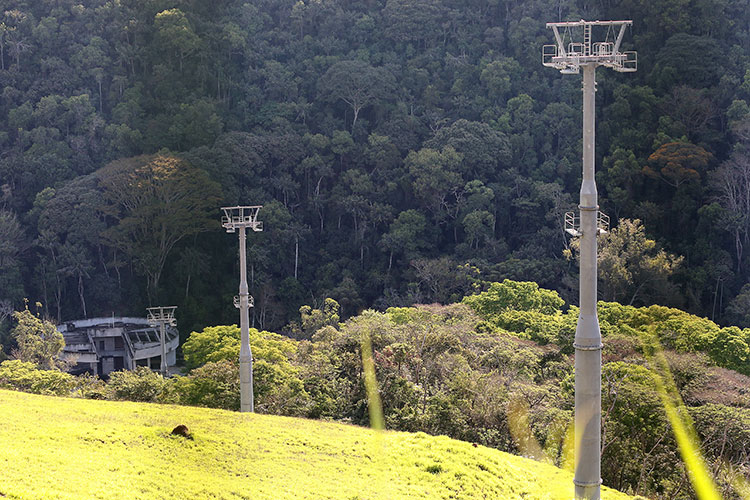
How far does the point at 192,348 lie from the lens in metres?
30.8

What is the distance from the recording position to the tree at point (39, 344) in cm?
3453

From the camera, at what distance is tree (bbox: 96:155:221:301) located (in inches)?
1777

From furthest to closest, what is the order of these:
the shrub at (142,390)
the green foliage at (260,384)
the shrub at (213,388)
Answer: the shrub at (142,390) → the shrub at (213,388) → the green foliage at (260,384)

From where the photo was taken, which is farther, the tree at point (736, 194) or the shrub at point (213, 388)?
the tree at point (736, 194)

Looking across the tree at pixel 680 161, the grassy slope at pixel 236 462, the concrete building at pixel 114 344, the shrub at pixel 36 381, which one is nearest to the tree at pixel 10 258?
the concrete building at pixel 114 344

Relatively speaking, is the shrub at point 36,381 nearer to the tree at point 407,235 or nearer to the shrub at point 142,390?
the shrub at point 142,390

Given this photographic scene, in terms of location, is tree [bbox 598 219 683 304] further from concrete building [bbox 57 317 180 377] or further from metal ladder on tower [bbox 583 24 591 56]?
metal ladder on tower [bbox 583 24 591 56]

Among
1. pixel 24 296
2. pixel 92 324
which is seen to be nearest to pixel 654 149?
pixel 92 324

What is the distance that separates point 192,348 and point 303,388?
795 cm

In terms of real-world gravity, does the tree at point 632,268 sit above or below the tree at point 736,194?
below

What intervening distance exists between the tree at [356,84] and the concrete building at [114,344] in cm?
1763

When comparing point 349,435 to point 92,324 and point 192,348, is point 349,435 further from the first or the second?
point 92,324

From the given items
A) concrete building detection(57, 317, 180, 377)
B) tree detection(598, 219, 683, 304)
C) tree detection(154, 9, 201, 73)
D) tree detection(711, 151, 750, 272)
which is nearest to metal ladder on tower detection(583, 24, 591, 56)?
tree detection(598, 219, 683, 304)

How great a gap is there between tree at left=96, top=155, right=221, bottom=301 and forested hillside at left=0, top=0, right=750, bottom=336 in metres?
0.12
